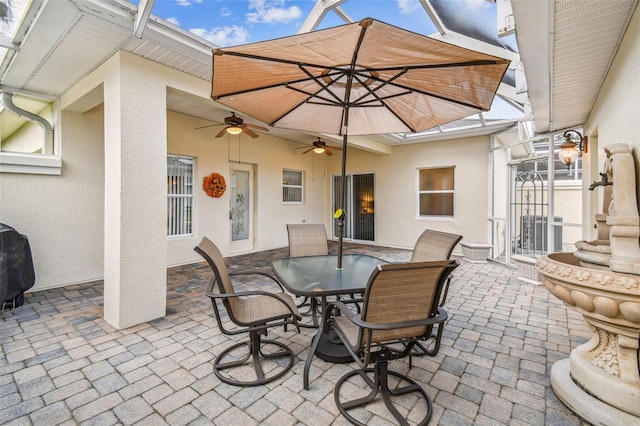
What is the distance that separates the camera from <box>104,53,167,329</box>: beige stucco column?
2.84 meters

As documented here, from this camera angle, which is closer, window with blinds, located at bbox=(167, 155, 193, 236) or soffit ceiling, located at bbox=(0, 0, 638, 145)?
soffit ceiling, located at bbox=(0, 0, 638, 145)

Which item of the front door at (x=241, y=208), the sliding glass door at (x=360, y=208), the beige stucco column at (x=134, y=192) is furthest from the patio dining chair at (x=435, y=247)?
the sliding glass door at (x=360, y=208)

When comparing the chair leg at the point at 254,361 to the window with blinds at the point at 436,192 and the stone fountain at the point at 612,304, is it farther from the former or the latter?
the window with blinds at the point at 436,192

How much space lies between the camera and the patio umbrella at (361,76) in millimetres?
1708

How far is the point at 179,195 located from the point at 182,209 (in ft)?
0.94

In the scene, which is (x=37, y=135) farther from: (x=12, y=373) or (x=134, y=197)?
(x=12, y=373)

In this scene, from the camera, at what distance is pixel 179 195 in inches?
222

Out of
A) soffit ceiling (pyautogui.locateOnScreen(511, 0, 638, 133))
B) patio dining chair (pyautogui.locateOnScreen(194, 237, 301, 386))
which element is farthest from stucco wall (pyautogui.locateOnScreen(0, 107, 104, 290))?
soffit ceiling (pyautogui.locateOnScreen(511, 0, 638, 133))

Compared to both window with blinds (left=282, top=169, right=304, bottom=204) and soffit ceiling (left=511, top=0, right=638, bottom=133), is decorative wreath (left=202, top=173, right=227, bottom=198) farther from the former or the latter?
soffit ceiling (left=511, top=0, right=638, bottom=133)

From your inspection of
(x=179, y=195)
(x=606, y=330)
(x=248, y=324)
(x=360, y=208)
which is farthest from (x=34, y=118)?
(x=360, y=208)

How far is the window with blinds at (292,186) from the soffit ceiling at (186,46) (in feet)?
15.2

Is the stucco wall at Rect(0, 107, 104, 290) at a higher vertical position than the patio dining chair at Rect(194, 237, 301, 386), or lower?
higher

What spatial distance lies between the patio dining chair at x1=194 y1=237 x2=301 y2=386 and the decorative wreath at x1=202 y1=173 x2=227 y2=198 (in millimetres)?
4056

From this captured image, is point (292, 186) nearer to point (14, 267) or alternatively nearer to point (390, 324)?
point (14, 267)
